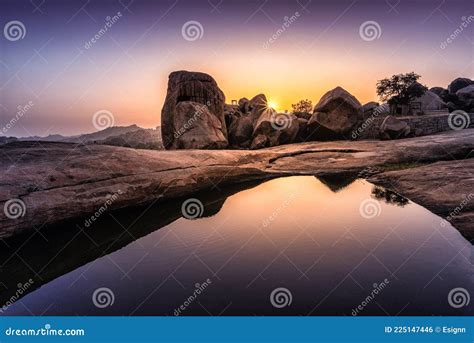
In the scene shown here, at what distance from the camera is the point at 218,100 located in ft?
77.8

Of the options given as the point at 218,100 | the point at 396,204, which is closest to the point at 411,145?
the point at 396,204

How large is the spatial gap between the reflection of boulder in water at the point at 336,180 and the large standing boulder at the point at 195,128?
25.1 ft

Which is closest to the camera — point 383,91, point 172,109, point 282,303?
point 282,303

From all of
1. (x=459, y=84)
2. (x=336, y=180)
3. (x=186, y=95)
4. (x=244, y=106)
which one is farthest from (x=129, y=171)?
(x=459, y=84)

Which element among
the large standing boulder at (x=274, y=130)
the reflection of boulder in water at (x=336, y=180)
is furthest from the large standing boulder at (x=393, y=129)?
the reflection of boulder in water at (x=336, y=180)

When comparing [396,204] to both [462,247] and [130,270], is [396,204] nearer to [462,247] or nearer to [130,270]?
[462,247]

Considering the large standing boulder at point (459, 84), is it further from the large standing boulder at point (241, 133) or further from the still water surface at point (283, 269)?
the still water surface at point (283, 269)

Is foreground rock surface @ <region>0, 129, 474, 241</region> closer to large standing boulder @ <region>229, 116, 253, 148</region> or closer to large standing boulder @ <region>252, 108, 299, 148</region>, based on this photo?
large standing boulder @ <region>252, 108, 299, 148</region>

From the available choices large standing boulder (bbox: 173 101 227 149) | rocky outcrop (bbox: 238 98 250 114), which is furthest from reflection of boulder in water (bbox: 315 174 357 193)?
rocky outcrop (bbox: 238 98 250 114)

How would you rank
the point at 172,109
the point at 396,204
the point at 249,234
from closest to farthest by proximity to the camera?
the point at 249,234, the point at 396,204, the point at 172,109

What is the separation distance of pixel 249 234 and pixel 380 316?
360cm

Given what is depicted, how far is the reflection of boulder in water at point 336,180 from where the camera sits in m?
11.4

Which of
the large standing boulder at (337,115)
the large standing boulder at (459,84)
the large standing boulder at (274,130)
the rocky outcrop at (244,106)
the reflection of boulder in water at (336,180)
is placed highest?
the large standing boulder at (459,84)

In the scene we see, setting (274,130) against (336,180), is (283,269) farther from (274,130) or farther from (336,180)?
(274,130)
